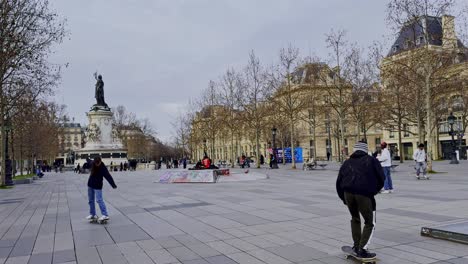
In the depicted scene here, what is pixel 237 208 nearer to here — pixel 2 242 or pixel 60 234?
pixel 60 234

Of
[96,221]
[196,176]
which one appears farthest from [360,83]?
[96,221]

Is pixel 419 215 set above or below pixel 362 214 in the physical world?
below

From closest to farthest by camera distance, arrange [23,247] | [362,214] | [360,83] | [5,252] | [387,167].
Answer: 1. [362,214]
2. [5,252]
3. [23,247]
4. [387,167]
5. [360,83]

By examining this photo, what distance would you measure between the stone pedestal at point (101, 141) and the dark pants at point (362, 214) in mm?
56555

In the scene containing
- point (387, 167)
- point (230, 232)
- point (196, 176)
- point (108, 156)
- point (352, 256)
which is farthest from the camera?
point (108, 156)

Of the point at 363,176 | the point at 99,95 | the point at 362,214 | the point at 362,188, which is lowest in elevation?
the point at 362,214

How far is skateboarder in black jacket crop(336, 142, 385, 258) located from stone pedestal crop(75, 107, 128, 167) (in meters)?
56.6

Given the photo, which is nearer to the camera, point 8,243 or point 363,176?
point 363,176

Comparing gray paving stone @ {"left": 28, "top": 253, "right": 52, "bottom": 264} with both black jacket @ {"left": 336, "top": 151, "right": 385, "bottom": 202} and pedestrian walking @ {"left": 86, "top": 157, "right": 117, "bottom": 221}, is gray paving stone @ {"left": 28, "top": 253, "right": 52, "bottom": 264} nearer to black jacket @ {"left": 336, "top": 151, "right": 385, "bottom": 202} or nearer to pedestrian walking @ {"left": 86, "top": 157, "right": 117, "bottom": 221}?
pedestrian walking @ {"left": 86, "top": 157, "right": 117, "bottom": 221}

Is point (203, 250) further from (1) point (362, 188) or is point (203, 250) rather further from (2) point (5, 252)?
(2) point (5, 252)

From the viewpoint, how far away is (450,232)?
6977 mm

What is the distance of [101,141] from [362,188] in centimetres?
5808

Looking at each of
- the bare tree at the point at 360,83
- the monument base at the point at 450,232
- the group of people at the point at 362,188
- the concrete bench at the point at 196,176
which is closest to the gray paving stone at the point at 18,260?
the group of people at the point at 362,188

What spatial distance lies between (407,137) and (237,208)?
67.8 metres
